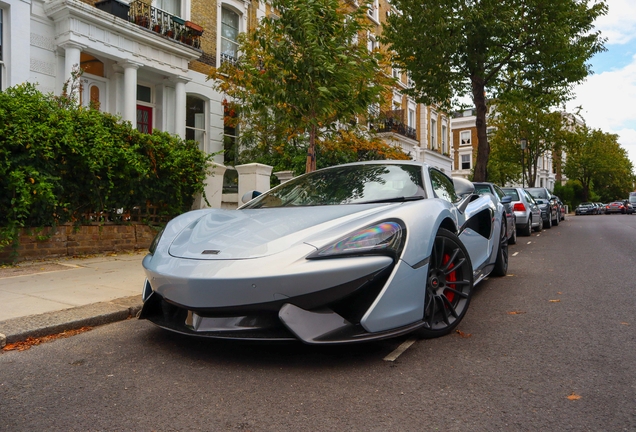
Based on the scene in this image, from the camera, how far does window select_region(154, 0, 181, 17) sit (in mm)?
15438

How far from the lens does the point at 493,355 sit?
3.46m

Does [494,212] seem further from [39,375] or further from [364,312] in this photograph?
[39,375]

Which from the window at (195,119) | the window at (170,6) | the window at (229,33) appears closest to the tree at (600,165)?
the window at (229,33)

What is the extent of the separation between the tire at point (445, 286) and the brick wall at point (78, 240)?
6.05 meters

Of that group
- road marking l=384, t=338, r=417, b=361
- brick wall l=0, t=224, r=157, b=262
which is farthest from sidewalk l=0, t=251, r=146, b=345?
road marking l=384, t=338, r=417, b=361

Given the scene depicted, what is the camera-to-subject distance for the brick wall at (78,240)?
7.38 m

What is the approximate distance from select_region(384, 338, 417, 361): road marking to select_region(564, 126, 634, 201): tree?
2389 inches

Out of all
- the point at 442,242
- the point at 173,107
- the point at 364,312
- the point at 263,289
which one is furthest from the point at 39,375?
the point at 173,107

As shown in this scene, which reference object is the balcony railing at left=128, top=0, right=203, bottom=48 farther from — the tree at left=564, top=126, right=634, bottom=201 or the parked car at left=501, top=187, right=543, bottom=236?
the tree at left=564, top=126, right=634, bottom=201

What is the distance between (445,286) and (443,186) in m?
1.38

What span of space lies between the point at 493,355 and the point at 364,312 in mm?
1049

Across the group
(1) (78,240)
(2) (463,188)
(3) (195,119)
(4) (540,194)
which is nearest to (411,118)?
(4) (540,194)

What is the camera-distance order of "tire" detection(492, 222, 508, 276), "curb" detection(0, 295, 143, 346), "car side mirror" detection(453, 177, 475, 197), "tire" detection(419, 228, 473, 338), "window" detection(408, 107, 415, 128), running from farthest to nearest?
"window" detection(408, 107, 415, 128) < "tire" detection(492, 222, 508, 276) < "car side mirror" detection(453, 177, 475, 197) < "curb" detection(0, 295, 143, 346) < "tire" detection(419, 228, 473, 338)

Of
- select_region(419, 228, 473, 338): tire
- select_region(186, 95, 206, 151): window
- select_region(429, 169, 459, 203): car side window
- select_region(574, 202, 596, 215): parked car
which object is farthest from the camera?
select_region(574, 202, 596, 215): parked car
